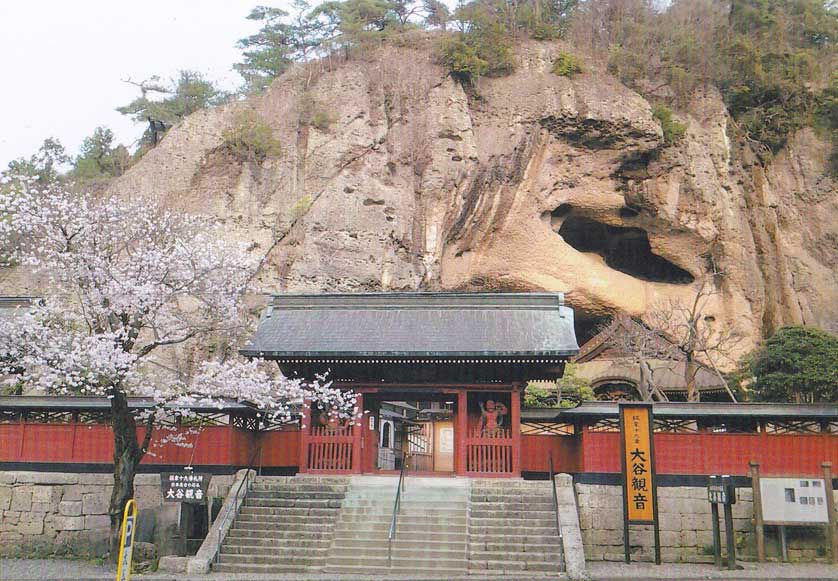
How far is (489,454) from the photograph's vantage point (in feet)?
49.4

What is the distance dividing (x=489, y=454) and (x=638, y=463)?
326 centimetres

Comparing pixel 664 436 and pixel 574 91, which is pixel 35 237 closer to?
pixel 664 436

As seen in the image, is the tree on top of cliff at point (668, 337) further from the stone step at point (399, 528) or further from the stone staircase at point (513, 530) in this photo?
the stone step at point (399, 528)

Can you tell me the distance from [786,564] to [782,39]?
88.8 ft

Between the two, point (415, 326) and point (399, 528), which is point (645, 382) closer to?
point (415, 326)

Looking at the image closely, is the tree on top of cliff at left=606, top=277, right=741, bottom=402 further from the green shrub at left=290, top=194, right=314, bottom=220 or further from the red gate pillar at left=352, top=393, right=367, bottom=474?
the green shrub at left=290, top=194, right=314, bottom=220

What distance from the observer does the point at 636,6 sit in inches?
1346

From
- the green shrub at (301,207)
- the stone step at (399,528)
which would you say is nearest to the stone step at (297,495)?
the stone step at (399,528)

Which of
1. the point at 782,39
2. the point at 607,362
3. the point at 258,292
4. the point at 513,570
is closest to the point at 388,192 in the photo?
the point at 258,292

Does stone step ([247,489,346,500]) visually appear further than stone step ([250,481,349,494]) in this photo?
No

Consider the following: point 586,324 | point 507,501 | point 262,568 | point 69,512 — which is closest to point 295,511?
point 262,568

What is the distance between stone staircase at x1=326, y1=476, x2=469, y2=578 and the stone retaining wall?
2988mm

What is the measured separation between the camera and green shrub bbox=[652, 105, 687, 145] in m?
28.0

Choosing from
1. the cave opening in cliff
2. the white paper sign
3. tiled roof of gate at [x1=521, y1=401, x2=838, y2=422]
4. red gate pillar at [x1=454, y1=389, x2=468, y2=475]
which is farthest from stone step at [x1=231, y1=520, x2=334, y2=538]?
the cave opening in cliff
